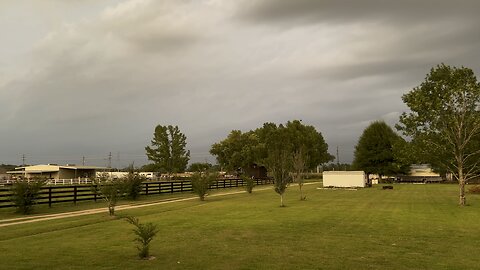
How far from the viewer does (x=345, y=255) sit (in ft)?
34.8

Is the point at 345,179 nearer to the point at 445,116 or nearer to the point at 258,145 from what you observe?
the point at 445,116

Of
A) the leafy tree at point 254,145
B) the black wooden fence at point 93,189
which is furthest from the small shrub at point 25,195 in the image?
the leafy tree at point 254,145

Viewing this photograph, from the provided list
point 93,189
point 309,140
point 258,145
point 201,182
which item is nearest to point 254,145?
point 258,145

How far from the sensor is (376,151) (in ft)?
252

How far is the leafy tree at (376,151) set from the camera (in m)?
75.6

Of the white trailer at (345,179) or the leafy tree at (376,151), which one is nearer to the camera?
the white trailer at (345,179)

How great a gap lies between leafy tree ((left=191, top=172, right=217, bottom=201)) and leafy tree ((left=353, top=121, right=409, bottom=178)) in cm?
5043

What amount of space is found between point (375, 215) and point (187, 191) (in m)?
25.6

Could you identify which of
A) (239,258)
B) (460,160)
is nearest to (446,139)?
(460,160)

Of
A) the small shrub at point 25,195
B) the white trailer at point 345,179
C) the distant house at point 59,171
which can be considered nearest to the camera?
the small shrub at point 25,195

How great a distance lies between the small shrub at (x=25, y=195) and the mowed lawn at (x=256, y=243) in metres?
5.50

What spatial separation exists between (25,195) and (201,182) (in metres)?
12.5

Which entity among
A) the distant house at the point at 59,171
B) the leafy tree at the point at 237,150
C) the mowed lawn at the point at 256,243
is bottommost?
the mowed lawn at the point at 256,243

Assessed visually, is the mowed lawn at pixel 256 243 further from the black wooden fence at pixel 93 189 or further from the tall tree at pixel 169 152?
the tall tree at pixel 169 152
